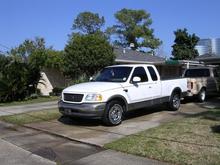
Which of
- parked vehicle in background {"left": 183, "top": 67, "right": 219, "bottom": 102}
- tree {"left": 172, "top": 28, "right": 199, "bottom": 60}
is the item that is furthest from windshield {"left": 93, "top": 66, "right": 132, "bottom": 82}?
tree {"left": 172, "top": 28, "right": 199, "bottom": 60}

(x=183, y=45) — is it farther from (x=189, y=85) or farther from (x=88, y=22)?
(x=189, y=85)

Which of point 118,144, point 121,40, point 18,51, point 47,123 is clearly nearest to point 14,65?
point 47,123

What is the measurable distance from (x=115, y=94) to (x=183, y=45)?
42.1 metres

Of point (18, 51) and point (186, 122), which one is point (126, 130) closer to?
point (186, 122)

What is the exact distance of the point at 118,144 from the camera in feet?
28.0

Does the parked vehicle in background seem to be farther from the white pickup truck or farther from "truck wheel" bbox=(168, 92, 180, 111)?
the white pickup truck

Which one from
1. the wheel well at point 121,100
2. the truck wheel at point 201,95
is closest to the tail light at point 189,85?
the truck wheel at point 201,95

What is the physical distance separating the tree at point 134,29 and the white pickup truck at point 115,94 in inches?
1861

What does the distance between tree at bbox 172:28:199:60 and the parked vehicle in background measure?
105 ft

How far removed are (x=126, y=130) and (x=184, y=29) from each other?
143 feet

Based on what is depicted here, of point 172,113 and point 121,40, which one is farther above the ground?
point 121,40

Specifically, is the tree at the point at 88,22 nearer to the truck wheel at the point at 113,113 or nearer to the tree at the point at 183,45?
the tree at the point at 183,45

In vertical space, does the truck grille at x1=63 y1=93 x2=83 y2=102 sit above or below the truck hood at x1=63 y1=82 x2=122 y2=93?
below

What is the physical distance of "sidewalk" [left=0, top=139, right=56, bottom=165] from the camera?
Result: 7.54m
